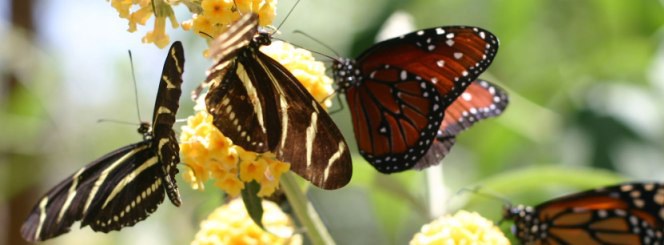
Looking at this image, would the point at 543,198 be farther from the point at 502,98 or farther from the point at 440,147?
the point at 440,147

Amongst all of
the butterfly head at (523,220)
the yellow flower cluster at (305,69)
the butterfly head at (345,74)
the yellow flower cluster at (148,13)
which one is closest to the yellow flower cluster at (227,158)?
the yellow flower cluster at (305,69)

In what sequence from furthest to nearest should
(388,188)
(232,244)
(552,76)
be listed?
(552,76), (388,188), (232,244)

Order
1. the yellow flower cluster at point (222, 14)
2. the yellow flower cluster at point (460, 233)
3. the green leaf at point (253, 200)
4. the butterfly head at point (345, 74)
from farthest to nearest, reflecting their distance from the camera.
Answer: the butterfly head at point (345, 74) → the yellow flower cluster at point (460, 233) → the green leaf at point (253, 200) → the yellow flower cluster at point (222, 14)

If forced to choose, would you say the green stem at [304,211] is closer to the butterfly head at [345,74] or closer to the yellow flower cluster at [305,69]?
the yellow flower cluster at [305,69]

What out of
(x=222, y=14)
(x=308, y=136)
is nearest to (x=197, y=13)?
(x=222, y=14)

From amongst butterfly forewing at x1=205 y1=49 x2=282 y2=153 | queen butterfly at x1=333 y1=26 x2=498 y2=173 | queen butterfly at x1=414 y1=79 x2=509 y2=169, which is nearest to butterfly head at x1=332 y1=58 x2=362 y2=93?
queen butterfly at x1=333 y1=26 x2=498 y2=173

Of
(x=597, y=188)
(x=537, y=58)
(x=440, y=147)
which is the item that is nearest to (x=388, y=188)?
(x=440, y=147)
